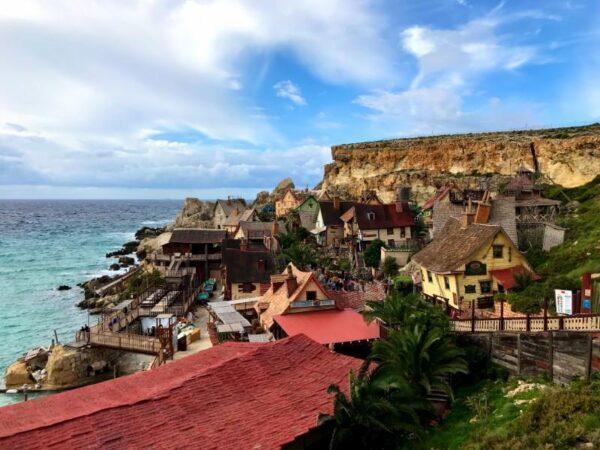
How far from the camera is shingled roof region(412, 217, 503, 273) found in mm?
28375

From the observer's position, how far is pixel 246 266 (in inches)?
1726

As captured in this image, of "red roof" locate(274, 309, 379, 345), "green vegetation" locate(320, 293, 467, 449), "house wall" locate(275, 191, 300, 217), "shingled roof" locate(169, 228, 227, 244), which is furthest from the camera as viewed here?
"house wall" locate(275, 191, 300, 217)

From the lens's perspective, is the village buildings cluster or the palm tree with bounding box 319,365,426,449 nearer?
the village buildings cluster

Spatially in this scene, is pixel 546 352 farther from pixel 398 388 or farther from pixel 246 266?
pixel 246 266

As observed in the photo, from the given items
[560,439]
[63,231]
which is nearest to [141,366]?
[560,439]

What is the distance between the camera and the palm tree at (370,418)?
1361 centimetres

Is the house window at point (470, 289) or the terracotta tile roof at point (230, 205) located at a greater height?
the terracotta tile roof at point (230, 205)

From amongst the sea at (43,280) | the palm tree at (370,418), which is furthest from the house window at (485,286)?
the sea at (43,280)

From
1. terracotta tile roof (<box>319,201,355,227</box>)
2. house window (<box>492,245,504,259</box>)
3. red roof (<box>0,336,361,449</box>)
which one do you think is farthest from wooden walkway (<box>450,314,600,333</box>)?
terracotta tile roof (<box>319,201,355,227</box>)

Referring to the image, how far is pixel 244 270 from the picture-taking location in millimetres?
43469

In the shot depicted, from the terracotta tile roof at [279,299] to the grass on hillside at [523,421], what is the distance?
12.5m

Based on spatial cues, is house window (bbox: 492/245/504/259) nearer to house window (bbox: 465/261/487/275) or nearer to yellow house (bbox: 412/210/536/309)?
yellow house (bbox: 412/210/536/309)

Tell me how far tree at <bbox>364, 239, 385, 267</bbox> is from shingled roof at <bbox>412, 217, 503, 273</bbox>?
44.6 feet

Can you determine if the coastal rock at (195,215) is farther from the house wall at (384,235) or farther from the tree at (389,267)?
the tree at (389,267)
